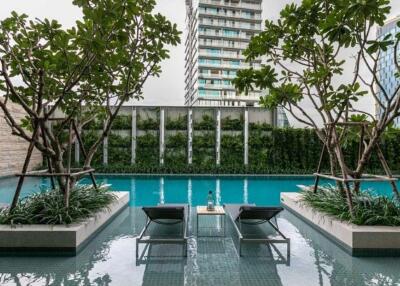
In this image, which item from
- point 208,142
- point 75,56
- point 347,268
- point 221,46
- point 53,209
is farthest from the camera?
point 221,46

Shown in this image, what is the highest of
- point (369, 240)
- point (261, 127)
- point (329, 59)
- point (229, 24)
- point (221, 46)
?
point (229, 24)

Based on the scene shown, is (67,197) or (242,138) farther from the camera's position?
(242,138)

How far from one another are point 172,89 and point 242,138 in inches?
1913

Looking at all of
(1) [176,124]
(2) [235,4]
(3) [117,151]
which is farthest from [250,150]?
(2) [235,4]

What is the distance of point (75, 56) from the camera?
18.0ft

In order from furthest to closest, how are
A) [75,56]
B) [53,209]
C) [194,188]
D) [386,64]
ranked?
[194,188], [386,64], [75,56], [53,209]

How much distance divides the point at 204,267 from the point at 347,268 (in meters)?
1.91

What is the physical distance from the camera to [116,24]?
16.0ft

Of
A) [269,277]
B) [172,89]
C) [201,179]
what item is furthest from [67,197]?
[172,89]

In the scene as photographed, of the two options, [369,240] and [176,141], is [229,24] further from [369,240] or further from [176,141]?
[369,240]

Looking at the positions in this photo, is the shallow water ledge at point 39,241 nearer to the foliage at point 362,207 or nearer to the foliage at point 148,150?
the foliage at point 362,207

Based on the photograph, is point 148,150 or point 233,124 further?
point 233,124

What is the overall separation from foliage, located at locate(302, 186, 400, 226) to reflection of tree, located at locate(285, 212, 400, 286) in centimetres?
60

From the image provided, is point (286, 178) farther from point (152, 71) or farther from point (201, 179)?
point (152, 71)
